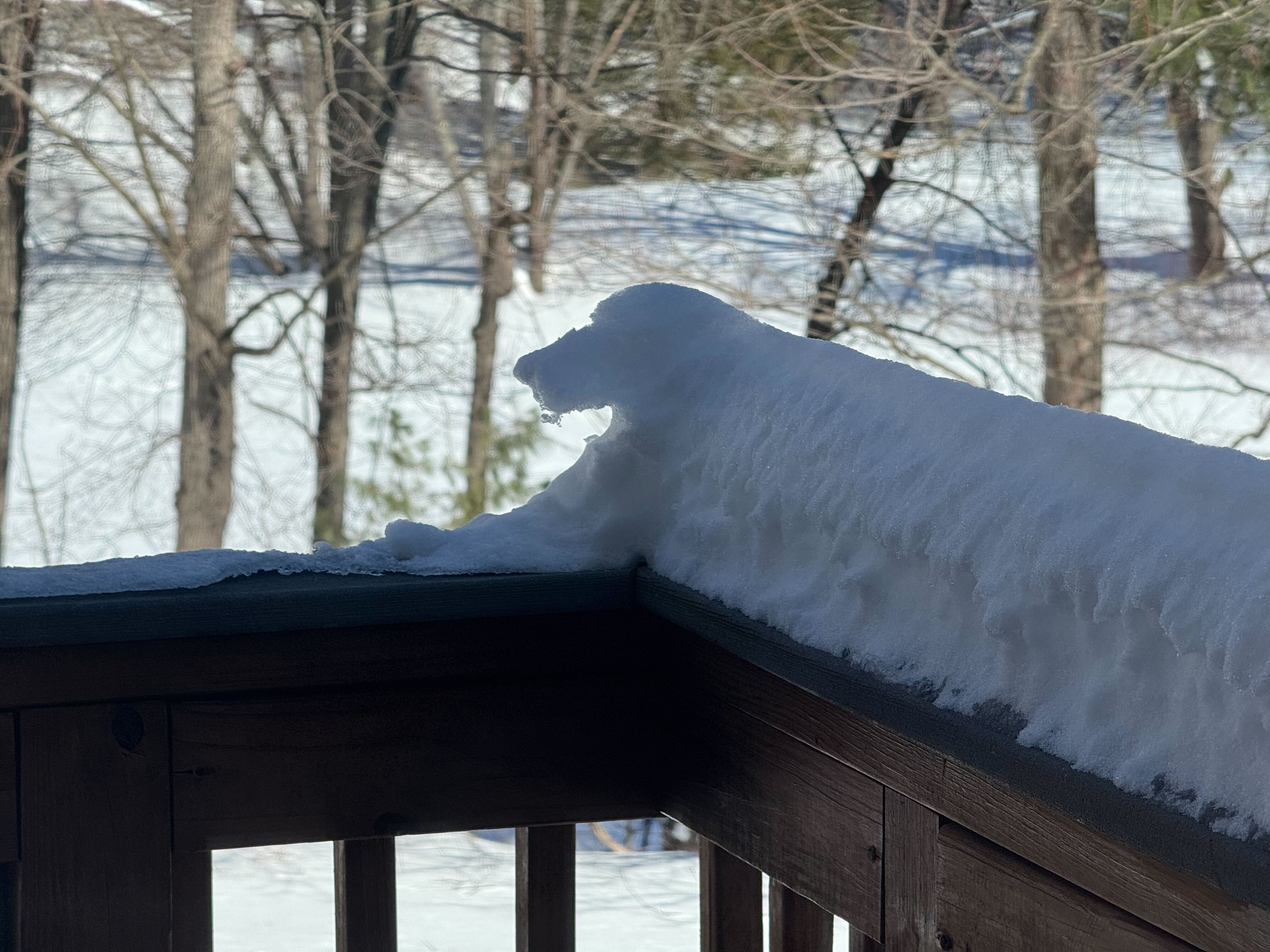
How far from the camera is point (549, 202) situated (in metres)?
8.36

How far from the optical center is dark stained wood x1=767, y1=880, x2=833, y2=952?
1065 millimetres

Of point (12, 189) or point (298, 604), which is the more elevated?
point (12, 189)

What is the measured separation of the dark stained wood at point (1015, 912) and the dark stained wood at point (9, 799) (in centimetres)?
70

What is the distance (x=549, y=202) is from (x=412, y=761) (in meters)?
7.55

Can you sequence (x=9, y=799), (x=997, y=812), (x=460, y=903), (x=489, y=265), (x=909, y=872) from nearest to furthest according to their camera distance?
(x=997, y=812) → (x=909, y=872) → (x=9, y=799) → (x=460, y=903) → (x=489, y=265)

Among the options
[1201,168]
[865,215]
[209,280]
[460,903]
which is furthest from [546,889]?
[209,280]

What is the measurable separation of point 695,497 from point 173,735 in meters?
0.46

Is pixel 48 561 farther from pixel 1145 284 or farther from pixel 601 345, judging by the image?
pixel 601 345

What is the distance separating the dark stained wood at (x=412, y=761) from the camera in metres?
1.04

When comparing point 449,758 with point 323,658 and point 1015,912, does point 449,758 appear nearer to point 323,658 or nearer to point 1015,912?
point 323,658

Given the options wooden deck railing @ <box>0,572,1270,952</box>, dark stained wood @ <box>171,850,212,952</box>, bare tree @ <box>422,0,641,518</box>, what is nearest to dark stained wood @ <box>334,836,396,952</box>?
wooden deck railing @ <box>0,572,1270,952</box>

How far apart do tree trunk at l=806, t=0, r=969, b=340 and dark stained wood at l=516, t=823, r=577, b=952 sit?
6.64 meters

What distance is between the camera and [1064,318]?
7.66m

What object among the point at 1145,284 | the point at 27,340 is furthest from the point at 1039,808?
the point at 27,340
